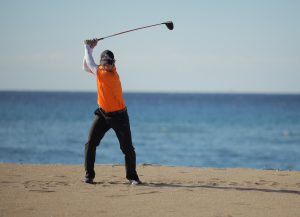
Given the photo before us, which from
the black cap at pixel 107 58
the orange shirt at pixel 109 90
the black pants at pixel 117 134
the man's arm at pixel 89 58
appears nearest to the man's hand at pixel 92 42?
the man's arm at pixel 89 58

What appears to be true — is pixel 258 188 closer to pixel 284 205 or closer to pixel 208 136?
pixel 284 205

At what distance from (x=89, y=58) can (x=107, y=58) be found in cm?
28

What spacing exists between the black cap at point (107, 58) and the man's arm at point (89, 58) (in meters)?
0.14

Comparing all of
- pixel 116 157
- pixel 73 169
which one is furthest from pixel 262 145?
pixel 73 169

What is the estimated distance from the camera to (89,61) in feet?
28.4

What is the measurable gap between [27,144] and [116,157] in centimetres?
780

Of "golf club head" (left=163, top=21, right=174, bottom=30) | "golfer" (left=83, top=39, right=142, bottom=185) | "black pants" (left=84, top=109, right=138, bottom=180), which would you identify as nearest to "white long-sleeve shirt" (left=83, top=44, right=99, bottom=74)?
"golfer" (left=83, top=39, right=142, bottom=185)

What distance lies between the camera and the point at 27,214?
674cm

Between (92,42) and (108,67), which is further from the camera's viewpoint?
(92,42)

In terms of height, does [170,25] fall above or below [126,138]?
above

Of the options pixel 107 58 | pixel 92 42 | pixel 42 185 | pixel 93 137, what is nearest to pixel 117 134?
pixel 93 137

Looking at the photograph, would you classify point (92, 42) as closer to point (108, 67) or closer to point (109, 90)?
point (108, 67)

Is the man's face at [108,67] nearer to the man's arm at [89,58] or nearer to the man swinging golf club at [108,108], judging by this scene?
the man swinging golf club at [108,108]

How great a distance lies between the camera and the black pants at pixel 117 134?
8617 millimetres
